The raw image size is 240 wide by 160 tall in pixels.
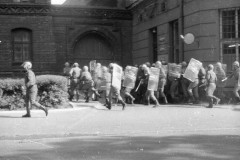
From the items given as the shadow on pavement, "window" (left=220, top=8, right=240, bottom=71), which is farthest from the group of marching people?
the shadow on pavement

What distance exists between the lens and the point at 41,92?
15.9m

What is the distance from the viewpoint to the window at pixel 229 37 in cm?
1936

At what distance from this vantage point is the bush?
15.2 metres

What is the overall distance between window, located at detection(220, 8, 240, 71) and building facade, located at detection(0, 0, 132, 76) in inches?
460

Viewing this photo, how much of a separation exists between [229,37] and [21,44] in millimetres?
14337

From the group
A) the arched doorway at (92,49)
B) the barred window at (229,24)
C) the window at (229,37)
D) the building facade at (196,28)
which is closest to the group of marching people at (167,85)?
the window at (229,37)

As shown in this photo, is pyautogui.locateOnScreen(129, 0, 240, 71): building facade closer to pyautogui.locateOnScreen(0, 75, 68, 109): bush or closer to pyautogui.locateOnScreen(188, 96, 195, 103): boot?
pyautogui.locateOnScreen(188, 96, 195, 103): boot

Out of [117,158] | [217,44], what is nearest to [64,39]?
[217,44]

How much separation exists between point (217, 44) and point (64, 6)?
1284 centimetres

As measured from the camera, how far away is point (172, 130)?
1071 cm

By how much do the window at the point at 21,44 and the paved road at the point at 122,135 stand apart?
47.3 feet

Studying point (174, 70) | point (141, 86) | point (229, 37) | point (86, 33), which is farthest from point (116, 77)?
point (86, 33)

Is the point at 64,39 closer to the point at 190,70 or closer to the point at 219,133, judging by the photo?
the point at 190,70

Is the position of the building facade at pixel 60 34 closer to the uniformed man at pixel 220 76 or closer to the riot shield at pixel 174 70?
the riot shield at pixel 174 70
